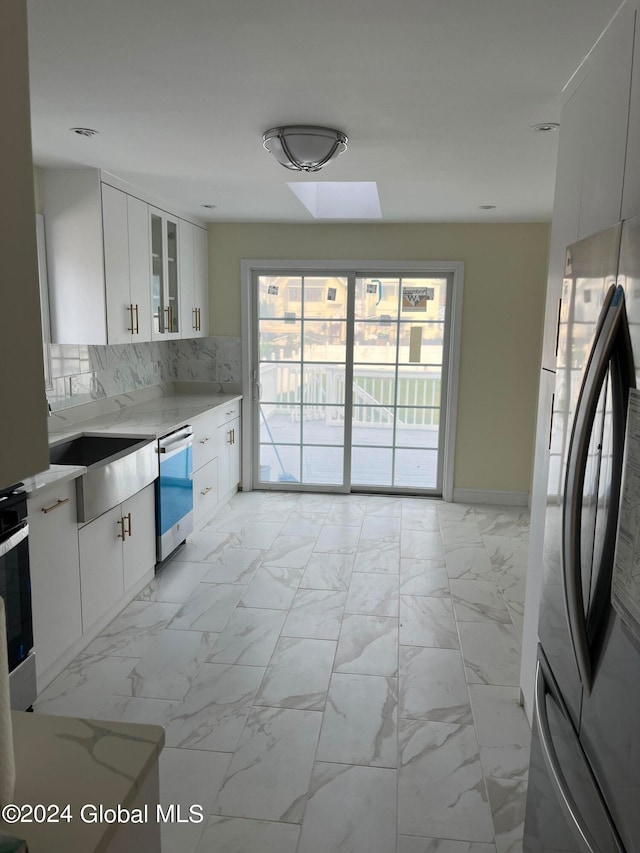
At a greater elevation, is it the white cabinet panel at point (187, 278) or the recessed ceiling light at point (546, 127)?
the recessed ceiling light at point (546, 127)

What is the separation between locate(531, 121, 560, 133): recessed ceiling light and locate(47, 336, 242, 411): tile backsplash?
2.85 m

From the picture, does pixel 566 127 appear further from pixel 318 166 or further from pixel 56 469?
pixel 56 469

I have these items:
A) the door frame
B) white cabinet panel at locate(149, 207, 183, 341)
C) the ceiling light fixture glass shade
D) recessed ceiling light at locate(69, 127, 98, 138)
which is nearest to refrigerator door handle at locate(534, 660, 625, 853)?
the ceiling light fixture glass shade

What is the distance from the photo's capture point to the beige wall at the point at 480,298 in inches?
204

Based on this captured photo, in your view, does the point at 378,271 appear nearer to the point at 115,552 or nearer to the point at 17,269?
the point at 115,552

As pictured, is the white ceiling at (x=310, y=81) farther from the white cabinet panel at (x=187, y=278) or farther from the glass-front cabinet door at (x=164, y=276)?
the white cabinet panel at (x=187, y=278)

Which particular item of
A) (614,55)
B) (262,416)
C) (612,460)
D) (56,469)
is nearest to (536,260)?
(262,416)

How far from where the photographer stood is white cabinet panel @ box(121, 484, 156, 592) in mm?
3432

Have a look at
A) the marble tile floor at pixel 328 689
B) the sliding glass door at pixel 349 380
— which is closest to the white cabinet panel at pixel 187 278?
the sliding glass door at pixel 349 380

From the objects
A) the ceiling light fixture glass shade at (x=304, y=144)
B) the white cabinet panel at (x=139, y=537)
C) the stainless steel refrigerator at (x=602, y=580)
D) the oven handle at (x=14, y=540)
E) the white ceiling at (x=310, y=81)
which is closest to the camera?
the stainless steel refrigerator at (x=602, y=580)

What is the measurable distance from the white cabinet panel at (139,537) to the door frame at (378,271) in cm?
198

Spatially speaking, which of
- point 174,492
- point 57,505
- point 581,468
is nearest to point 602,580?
point 581,468

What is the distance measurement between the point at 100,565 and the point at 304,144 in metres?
2.20

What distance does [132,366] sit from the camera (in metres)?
4.86
